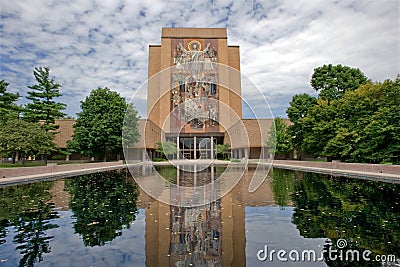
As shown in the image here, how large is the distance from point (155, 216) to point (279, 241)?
9.49 feet

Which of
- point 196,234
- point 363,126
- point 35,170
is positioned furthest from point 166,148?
point 196,234

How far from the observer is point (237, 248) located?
13.7 feet

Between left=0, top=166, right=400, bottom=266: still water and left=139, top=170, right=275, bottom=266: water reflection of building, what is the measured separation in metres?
0.01

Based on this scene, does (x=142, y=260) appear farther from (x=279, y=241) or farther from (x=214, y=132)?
(x=214, y=132)

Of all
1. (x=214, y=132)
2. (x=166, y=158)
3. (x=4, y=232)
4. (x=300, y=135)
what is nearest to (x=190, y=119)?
(x=214, y=132)

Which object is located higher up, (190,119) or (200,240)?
(190,119)

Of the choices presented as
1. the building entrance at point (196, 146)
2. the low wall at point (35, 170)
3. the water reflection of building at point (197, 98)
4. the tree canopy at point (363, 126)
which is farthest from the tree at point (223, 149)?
the low wall at point (35, 170)

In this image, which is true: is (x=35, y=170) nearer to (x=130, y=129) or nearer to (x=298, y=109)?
(x=130, y=129)

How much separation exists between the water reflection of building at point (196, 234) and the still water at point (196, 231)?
15 mm

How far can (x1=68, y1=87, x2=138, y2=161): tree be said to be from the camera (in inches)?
1095

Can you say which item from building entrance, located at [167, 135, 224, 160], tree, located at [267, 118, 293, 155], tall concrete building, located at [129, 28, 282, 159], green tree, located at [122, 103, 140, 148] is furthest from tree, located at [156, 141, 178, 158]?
tree, located at [267, 118, 293, 155]

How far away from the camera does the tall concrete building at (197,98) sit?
4625 cm

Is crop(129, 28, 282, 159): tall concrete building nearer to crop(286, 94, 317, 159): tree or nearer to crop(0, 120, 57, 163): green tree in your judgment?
crop(286, 94, 317, 159): tree

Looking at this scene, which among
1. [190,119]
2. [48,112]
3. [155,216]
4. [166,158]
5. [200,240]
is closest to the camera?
[200,240]
